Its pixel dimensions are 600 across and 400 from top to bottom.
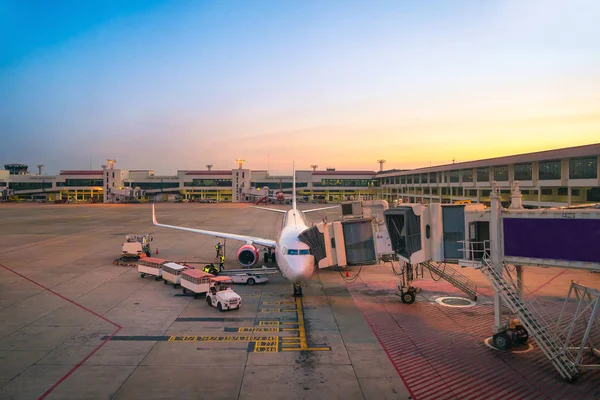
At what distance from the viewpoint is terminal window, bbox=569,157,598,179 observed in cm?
3774

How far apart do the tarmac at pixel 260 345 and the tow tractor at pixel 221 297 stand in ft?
1.60

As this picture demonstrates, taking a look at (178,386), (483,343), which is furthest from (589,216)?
(178,386)

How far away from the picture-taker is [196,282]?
86.8 ft

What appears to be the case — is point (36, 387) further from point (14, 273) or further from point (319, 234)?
point (14, 273)

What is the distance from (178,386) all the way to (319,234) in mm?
13047

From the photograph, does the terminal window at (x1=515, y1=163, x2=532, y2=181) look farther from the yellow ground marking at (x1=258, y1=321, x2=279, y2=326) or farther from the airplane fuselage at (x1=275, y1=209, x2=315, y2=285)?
the yellow ground marking at (x1=258, y1=321, x2=279, y2=326)

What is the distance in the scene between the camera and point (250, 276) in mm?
30953

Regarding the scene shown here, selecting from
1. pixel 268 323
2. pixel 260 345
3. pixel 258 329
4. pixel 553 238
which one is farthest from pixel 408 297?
pixel 260 345

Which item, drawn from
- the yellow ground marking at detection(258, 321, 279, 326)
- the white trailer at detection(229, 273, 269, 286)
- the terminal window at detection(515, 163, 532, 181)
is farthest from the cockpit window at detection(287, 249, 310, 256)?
the terminal window at detection(515, 163, 532, 181)

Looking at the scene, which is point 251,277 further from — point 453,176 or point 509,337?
point 453,176

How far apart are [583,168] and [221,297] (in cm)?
3904

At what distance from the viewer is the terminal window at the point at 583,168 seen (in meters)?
37.7

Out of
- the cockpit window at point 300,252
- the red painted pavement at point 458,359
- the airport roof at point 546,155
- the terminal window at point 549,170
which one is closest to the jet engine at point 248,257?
the cockpit window at point 300,252

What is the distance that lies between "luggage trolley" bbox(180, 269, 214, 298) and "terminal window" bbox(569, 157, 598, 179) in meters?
38.4
